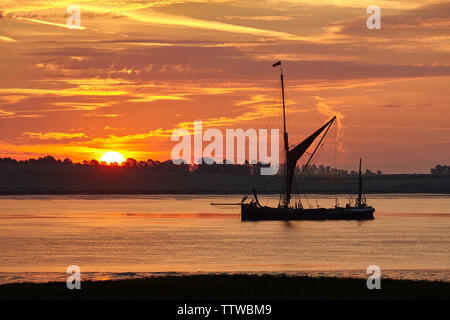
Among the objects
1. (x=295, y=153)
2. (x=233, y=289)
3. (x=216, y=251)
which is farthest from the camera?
(x=295, y=153)

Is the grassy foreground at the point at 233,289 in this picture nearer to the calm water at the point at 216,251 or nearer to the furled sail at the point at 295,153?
the calm water at the point at 216,251

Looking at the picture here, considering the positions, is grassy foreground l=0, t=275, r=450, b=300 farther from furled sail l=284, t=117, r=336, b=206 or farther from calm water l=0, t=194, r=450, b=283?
furled sail l=284, t=117, r=336, b=206

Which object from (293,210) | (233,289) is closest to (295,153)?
(293,210)

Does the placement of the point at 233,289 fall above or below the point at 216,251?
below

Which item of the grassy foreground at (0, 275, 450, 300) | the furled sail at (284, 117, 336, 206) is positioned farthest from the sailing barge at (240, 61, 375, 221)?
the grassy foreground at (0, 275, 450, 300)

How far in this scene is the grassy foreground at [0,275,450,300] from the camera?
30812 millimetres

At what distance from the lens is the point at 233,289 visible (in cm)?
3256

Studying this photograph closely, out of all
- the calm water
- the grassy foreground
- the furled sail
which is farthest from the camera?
the furled sail

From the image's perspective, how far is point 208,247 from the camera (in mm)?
70375

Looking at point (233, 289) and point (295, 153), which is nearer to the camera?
point (233, 289)

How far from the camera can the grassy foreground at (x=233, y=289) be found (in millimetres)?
30812

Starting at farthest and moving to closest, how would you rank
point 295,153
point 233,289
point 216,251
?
point 295,153 → point 216,251 → point 233,289

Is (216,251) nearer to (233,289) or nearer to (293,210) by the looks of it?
(233,289)

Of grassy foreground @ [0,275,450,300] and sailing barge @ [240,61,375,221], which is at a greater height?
sailing barge @ [240,61,375,221]
